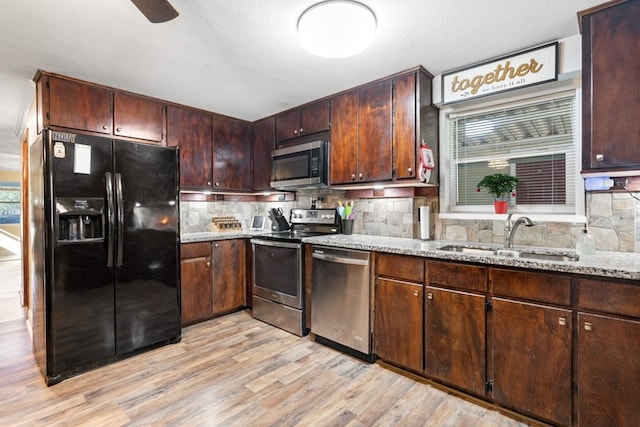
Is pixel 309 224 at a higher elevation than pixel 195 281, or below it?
higher

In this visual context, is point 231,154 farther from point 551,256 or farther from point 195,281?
point 551,256

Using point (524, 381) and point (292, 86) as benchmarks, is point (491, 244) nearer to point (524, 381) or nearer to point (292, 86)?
point (524, 381)

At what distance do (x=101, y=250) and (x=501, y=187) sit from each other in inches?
123

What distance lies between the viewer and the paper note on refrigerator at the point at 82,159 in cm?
227

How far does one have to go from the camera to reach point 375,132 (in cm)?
279

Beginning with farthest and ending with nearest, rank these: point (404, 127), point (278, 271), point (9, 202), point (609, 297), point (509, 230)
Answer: point (9, 202) < point (278, 271) < point (404, 127) < point (509, 230) < point (609, 297)

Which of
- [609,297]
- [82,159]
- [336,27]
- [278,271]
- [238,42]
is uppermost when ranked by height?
[238,42]

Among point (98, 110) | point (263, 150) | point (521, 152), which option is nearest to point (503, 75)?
point (521, 152)

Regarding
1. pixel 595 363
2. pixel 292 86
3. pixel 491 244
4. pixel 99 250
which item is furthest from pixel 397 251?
pixel 99 250

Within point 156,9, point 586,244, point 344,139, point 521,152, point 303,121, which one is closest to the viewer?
point 156,9

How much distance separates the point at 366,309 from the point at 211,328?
170 cm

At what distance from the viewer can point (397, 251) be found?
2.28 metres

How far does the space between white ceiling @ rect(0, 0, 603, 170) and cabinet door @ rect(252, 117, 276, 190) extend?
829 mm

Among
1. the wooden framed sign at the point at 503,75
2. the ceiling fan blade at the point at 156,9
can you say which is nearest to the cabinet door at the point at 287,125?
the wooden framed sign at the point at 503,75
